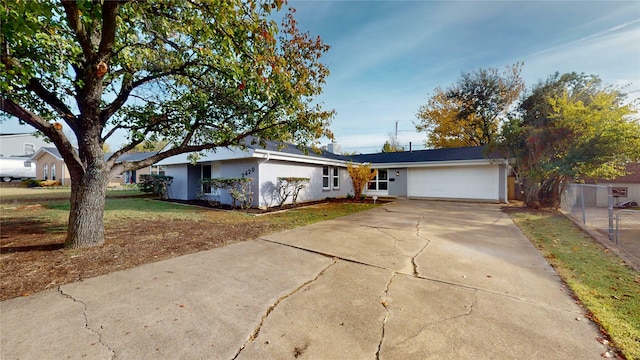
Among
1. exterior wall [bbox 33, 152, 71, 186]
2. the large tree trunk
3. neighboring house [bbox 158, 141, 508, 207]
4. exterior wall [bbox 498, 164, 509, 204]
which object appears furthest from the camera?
exterior wall [bbox 33, 152, 71, 186]

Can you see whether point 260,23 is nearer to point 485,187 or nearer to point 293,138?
point 293,138

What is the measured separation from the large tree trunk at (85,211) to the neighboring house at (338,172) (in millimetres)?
5618

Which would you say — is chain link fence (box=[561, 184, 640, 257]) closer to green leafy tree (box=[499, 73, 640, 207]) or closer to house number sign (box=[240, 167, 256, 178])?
green leafy tree (box=[499, 73, 640, 207])

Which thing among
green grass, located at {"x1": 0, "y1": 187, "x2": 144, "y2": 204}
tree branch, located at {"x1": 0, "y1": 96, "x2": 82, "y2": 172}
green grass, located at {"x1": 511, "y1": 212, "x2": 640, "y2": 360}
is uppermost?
tree branch, located at {"x1": 0, "y1": 96, "x2": 82, "y2": 172}

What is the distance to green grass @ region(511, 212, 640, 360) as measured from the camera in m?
2.38

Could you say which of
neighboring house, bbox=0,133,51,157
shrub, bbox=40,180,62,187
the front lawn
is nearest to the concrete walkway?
the front lawn

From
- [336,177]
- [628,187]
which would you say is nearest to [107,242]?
[336,177]

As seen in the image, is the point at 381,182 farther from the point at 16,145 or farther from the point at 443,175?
the point at 16,145

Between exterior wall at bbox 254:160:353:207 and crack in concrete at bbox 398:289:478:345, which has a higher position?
exterior wall at bbox 254:160:353:207

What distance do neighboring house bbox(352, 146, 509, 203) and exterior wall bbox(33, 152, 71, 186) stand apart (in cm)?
3075

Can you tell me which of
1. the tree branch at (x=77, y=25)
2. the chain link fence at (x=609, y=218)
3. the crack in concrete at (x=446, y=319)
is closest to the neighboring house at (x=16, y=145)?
the tree branch at (x=77, y=25)

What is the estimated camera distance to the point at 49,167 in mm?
26359

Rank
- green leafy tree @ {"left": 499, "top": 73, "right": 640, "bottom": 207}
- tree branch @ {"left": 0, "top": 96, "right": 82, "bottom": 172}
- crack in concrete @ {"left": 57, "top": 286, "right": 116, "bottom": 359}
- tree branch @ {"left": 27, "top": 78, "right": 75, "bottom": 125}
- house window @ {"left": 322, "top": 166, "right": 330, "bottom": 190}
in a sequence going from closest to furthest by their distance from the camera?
crack in concrete @ {"left": 57, "top": 286, "right": 116, "bottom": 359} < tree branch @ {"left": 0, "top": 96, "right": 82, "bottom": 172} < tree branch @ {"left": 27, "top": 78, "right": 75, "bottom": 125} < green leafy tree @ {"left": 499, "top": 73, "right": 640, "bottom": 207} < house window @ {"left": 322, "top": 166, "right": 330, "bottom": 190}

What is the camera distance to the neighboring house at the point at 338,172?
37.3ft
